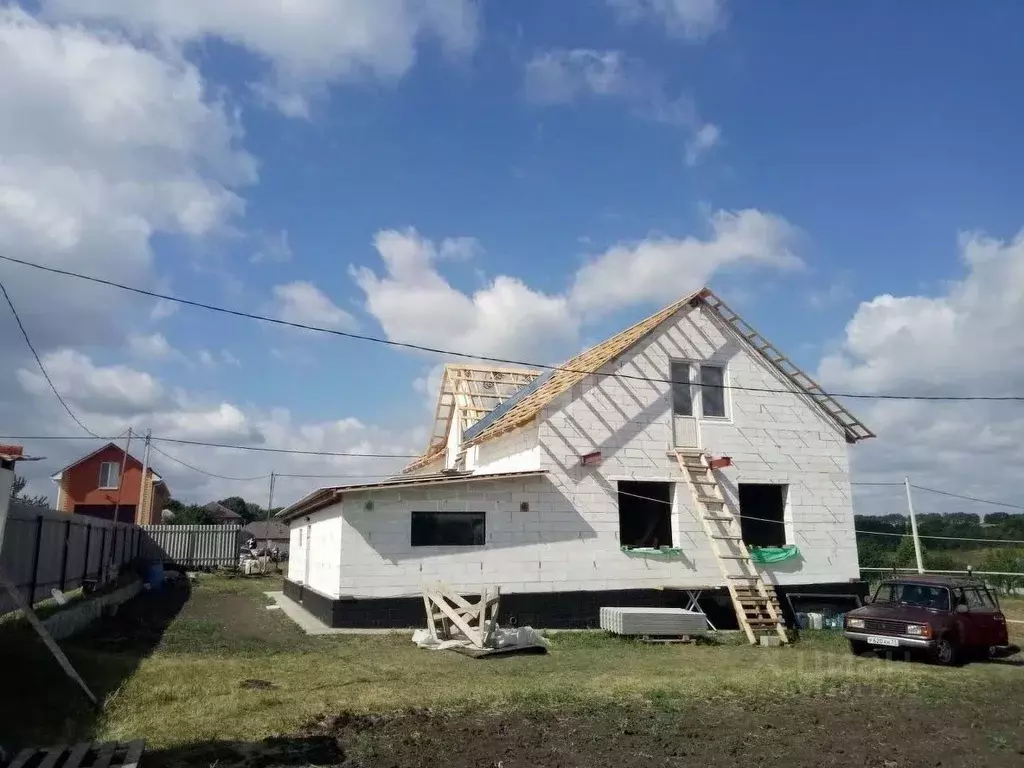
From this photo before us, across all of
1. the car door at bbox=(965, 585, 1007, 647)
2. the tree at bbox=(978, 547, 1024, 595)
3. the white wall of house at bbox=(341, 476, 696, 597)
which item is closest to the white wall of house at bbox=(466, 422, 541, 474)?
the white wall of house at bbox=(341, 476, 696, 597)

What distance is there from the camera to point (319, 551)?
20312 mm

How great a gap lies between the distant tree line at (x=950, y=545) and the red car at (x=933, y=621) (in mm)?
15279

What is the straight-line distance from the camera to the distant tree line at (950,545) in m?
30.8

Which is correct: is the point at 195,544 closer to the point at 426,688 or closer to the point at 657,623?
the point at 657,623

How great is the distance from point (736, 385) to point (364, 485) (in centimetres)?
1055

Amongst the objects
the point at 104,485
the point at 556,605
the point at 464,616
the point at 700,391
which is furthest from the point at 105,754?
the point at 104,485

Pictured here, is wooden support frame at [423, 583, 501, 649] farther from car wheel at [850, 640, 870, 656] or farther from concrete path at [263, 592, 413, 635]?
car wheel at [850, 640, 870, 656]

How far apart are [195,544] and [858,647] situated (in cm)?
3250

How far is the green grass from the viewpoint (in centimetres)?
844

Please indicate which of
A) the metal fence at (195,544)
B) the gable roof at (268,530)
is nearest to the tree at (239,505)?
the gable roof at (268,530)

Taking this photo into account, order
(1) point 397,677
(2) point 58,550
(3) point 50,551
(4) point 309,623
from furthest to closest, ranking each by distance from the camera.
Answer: (4) point 309,623
(2) point 58,550
(3) point 50,551
(1) point 397,677

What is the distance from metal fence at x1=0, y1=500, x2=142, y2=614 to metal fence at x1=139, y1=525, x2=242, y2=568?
15630 mm

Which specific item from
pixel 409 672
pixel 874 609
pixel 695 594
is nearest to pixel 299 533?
pixel 695 594

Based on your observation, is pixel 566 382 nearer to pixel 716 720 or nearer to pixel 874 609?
pixel 874 609
